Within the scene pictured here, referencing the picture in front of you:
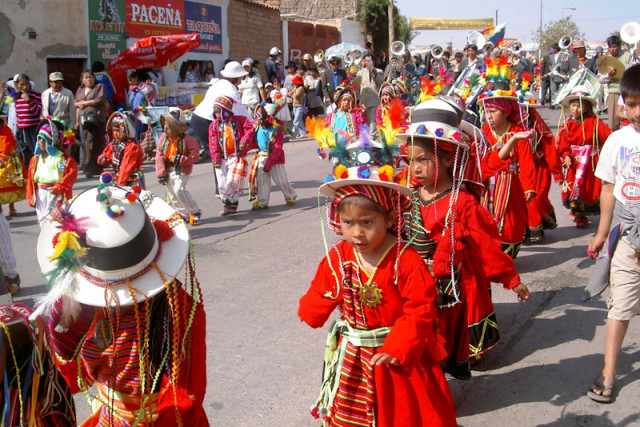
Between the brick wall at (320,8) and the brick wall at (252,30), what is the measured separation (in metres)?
10.5

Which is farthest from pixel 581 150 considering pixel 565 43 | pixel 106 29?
pixel 565 43

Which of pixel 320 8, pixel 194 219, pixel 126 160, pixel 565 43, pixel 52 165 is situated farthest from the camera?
pixel 320 8

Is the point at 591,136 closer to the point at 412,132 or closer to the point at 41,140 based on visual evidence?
the point at 412,132

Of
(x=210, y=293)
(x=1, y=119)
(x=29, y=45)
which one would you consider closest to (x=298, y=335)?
(x=210, y=293)

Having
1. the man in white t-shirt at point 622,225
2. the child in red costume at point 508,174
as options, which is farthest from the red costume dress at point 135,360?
the child in red costume at point 508,174

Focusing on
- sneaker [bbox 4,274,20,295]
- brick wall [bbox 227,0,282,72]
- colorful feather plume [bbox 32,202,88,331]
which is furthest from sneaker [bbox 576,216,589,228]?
brick wall [bbox 227,0,282,72]

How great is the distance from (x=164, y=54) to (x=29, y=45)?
346cm

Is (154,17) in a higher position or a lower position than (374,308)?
higher

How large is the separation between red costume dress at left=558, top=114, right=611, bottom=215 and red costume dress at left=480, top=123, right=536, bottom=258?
1388 millimetres

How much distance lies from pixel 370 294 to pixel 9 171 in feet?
24.9

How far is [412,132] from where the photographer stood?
411 centimetres

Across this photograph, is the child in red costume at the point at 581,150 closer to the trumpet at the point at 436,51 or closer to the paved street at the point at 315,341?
the paved street at the point at 315,341

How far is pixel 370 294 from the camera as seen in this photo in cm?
318

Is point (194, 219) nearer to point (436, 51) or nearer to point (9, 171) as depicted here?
point (9, 171)
